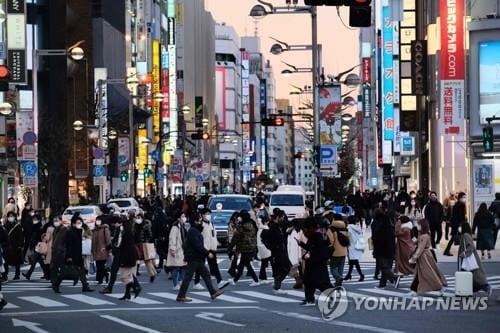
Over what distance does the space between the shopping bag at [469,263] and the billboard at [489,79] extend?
2066 cm

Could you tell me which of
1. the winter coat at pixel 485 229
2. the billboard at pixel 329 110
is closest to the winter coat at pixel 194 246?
the winter coat at pixel 485 229

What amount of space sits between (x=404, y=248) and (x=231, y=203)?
17.3 meters

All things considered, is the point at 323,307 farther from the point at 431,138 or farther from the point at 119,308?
the point at 431,138

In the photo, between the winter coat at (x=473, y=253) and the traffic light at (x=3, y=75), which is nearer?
the winter coat at (x=473, y=253)

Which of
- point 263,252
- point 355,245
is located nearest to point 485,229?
point 355,245

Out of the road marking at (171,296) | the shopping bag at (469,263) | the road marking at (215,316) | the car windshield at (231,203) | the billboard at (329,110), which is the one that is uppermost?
the billboard at (329,110)

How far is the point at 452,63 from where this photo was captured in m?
43.5

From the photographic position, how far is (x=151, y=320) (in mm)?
18547

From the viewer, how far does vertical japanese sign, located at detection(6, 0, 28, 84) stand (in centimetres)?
4938

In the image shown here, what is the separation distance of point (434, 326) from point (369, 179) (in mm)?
114860

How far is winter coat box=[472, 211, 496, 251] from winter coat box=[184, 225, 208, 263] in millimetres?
11208

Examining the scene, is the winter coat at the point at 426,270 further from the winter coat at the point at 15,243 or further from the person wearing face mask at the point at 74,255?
the winter coat at the point at 15,243

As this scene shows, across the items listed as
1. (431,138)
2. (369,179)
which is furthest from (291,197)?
(369,179)

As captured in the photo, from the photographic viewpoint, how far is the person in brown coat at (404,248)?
24109 millimetres
